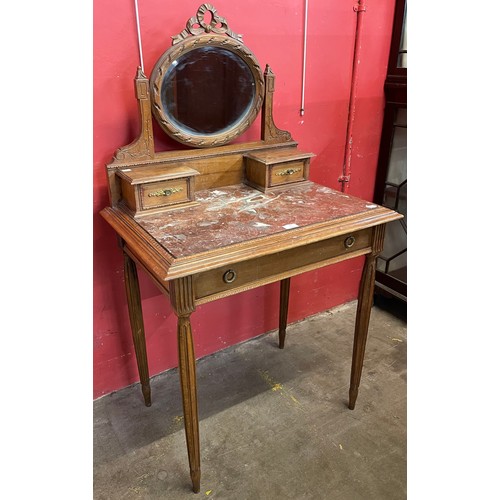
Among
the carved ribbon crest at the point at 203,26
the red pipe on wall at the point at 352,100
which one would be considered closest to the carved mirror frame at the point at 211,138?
the carved ribbon crest at the point at 203,26

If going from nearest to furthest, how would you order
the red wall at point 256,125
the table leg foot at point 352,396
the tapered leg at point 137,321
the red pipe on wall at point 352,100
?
the red wall at point 256,125 < the tapered leg at point 137,321 < the table leg foot at point 352,396 < the red pipe on wall at point 352,100

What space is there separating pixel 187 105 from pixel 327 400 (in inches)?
54.5

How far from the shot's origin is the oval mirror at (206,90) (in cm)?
154

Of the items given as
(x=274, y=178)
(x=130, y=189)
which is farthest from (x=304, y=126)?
(x=130, y=189)

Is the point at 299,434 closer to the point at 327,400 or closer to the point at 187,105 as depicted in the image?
the point at 327,400

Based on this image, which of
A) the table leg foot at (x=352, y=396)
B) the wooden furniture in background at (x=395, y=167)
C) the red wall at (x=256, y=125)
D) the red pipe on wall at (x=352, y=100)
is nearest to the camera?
the red wall at (x=256, y=125)

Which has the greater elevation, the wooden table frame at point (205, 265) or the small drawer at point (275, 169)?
the small drawer at point (275, 169)

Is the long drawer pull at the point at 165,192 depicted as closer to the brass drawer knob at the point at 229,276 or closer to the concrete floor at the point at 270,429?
the brass drawer knob at the point at 229,276

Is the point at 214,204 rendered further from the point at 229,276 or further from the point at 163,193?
the point at 229,276

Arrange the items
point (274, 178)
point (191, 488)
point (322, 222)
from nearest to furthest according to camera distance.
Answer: point (322, 222) → point (191, 488) → point (274, 178)

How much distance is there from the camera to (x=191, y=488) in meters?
1.56

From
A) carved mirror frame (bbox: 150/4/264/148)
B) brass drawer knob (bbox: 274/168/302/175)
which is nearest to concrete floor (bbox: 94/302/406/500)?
brass drawer knob (bbox: 274/168/302/175)

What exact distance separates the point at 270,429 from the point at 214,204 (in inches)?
37.7

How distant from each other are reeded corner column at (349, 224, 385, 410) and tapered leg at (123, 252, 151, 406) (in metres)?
0.88
